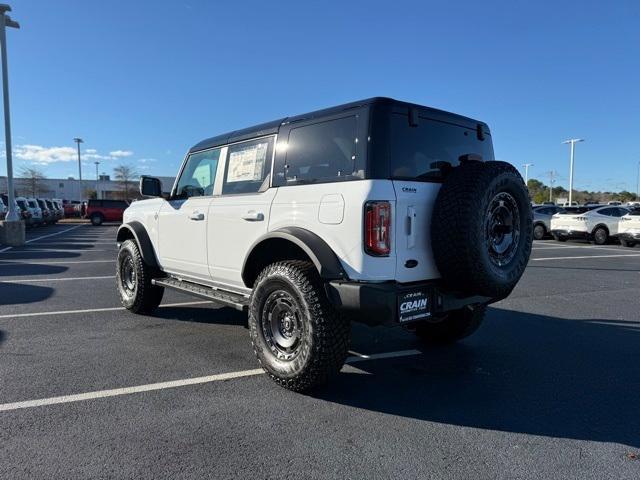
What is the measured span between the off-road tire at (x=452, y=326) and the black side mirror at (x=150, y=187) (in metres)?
3.46

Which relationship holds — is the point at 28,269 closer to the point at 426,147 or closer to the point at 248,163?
the point at 248,163

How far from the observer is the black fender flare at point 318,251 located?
340 cm

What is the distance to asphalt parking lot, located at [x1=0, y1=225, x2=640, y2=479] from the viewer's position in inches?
106

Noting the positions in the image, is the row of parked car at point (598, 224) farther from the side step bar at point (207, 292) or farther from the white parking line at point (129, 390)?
the white parking line at point (129, 390)

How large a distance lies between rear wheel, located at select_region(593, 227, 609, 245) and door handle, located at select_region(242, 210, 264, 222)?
19.3 m

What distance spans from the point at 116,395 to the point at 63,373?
0.78 meters

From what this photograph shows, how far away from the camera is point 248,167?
4.62 meters

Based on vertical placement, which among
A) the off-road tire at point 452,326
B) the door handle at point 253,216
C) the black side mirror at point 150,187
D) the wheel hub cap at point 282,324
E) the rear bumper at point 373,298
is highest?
the black side mirror at point 150,187

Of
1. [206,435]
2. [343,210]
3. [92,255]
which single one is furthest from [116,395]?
[92,255]

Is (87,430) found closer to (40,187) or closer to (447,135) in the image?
(447,135)

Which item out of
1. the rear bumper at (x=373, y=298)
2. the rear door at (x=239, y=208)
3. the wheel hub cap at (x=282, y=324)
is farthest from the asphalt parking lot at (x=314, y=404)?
the rear door at (x=239, y=208)

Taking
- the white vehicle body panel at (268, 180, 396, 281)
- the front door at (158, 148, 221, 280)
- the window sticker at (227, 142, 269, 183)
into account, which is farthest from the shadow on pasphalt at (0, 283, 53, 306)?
the white vehicle body panel at (268, 180, 396, 281)

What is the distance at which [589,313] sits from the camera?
260 inches

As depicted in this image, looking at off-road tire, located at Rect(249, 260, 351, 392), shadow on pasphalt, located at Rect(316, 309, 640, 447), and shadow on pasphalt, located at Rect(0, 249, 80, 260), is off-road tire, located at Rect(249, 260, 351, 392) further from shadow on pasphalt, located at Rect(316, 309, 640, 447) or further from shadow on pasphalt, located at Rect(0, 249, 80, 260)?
shadow on pasphalt, located at Rect(0, 249, 80, 260)
